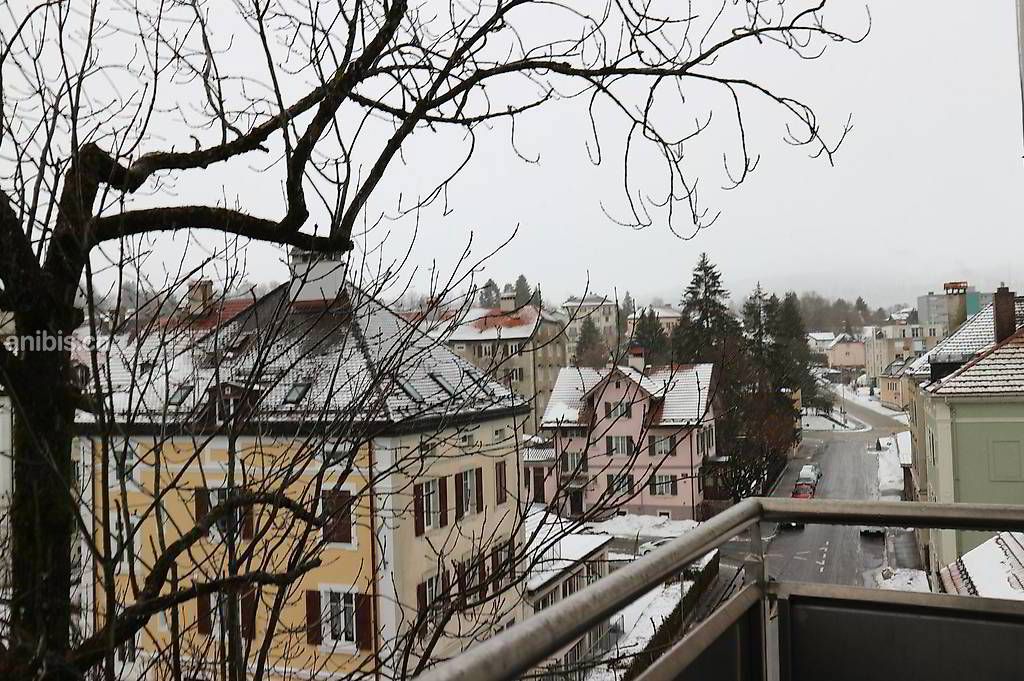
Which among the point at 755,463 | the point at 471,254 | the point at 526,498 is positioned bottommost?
the point at 755,463

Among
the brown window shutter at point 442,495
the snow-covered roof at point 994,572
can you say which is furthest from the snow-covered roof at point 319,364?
the snow-covered roof at point 994,572

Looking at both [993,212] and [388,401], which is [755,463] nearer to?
[993,212]

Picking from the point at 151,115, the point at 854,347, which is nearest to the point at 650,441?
the point at 151,115

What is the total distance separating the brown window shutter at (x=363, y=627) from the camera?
2.25 m

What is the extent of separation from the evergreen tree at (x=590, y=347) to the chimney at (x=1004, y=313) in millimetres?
6503

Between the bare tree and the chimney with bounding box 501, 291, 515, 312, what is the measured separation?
339 mm

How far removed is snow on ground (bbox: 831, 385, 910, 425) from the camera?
39.4 ft

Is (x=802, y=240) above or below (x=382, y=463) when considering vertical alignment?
above

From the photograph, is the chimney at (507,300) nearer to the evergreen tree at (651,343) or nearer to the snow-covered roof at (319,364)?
the snow-covered roof at (319,364)

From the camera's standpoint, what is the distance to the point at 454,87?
1.95 metres

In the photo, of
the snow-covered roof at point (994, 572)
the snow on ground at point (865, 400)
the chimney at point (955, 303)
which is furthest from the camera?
the snow on ground at point (865, 400)

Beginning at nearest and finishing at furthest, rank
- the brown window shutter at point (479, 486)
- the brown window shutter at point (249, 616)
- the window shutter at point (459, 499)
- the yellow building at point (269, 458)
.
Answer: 1. the yellow building at point (269, 458)
2. the brown window shutter at point (249, 616)
3. the window shutter at point (459, 499)
4. the brown window shutter at point (479, 486)

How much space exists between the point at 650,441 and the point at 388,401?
690 millimetres

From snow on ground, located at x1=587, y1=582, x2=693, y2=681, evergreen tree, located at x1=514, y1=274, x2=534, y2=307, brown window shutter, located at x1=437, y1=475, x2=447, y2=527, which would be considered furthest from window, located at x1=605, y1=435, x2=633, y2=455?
snow on ground, located at x1=587, y1=582, x2=693, y2=681
